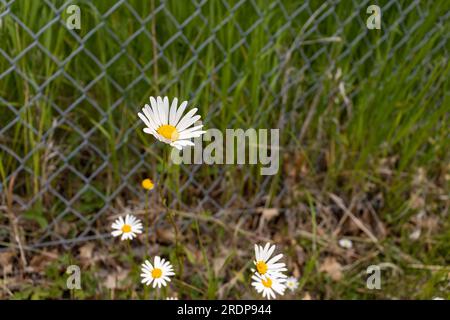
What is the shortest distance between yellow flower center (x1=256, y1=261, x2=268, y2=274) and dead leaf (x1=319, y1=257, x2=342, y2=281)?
0.75 m

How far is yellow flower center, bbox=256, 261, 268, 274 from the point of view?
1.11m

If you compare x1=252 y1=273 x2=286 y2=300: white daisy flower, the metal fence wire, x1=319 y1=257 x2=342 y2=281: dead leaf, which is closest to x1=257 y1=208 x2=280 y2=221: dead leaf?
the metal fence wire

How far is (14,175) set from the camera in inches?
63.6

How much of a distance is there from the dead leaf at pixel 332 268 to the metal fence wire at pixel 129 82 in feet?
0.78

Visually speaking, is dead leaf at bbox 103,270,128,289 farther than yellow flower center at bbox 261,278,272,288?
Yes

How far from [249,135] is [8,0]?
74 centimetres

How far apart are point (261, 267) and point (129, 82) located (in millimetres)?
823

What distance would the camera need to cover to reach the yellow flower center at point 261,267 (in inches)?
43.6

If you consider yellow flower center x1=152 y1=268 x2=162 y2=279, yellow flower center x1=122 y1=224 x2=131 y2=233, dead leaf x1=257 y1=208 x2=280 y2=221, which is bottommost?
yellow flower center x1=152 y1=268 x2=162 y2=279

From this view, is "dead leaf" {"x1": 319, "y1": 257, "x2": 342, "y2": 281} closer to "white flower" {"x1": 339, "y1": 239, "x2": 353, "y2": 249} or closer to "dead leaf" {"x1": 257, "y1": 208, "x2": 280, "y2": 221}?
"white flower" {"x1": 339, "y1": 239, "x2": 353, "y2": 249}

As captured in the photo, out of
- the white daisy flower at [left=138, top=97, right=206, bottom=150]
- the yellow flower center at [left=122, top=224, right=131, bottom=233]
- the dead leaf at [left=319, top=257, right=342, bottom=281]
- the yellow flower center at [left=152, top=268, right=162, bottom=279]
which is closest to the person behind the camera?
the white daisy flower at [left=138, top=97, right=206, bottom=150]

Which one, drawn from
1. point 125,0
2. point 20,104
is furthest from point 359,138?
point 20,104

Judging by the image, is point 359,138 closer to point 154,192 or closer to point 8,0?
point 154,192

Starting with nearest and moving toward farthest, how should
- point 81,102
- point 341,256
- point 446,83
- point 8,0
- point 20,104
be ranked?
point 8,0
point 20,104
point 81,102
point 341,256
point 446,83
